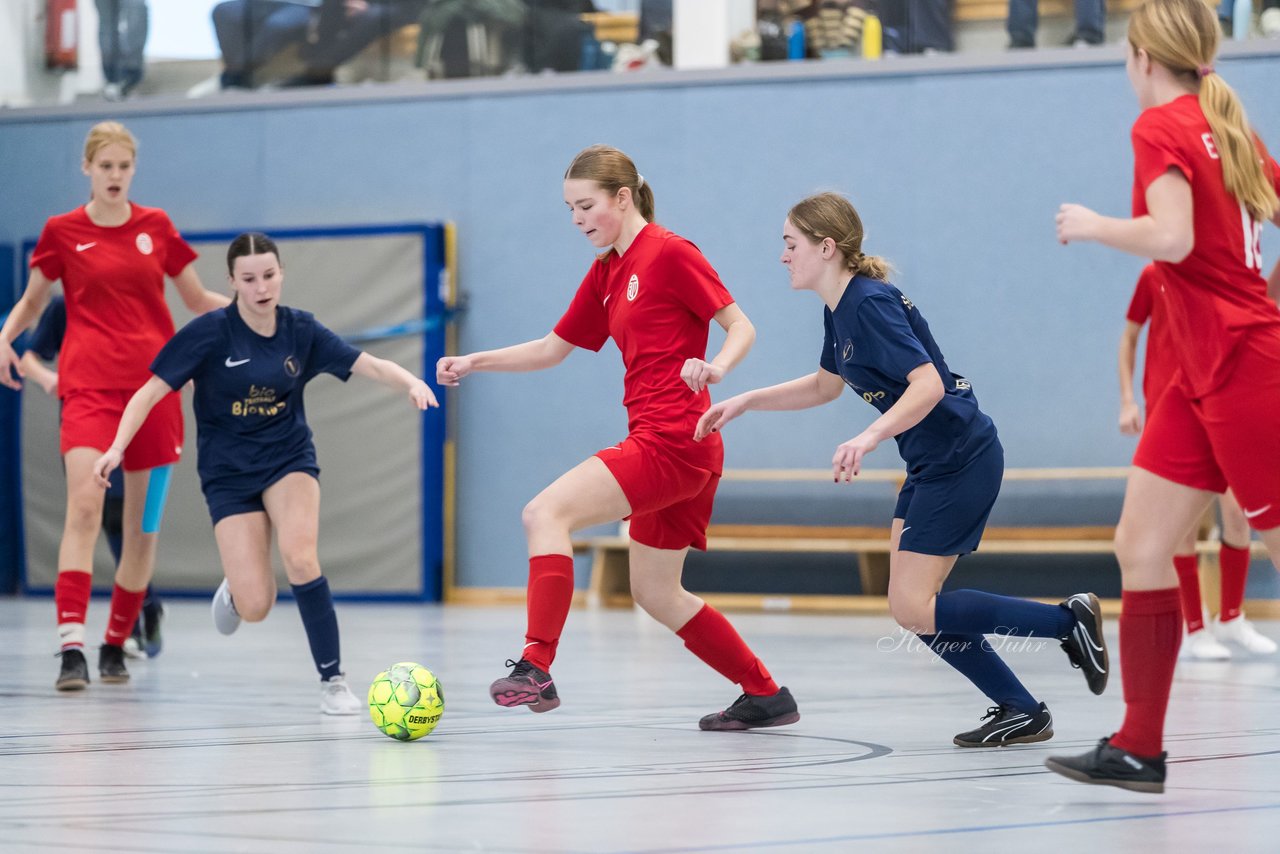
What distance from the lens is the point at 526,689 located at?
4.09 metres

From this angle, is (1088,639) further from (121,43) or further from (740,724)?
(121,43)

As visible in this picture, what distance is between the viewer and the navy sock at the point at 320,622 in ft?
16.9

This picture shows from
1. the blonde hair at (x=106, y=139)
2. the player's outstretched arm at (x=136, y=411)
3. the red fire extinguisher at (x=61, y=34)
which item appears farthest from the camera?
the red fire extinguisher at (x=61, y=34)

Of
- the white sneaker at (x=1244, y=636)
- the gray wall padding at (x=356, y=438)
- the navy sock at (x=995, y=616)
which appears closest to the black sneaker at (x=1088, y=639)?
the navy sock at (x=995, y=616)

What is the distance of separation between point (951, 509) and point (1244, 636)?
3.90 m

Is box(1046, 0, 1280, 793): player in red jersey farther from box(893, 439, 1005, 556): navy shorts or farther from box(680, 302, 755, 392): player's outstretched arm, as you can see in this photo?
box(680, 302, 755, 392): player's outstretched arm

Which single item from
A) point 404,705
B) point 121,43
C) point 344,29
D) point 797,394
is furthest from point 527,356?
point 121,43

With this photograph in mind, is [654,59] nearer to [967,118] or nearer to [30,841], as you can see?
[967,118]

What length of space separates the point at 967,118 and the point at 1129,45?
734cm

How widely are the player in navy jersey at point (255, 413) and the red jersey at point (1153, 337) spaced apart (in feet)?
8.69

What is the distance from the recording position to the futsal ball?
4.39 m

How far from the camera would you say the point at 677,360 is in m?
4.59

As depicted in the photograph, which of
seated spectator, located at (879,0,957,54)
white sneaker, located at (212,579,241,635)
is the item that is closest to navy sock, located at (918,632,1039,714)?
white sneaker, located at (212,579,241,635)

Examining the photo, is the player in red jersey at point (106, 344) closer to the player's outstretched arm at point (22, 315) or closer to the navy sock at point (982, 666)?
the player's outstretched arm at point (22, 315)
